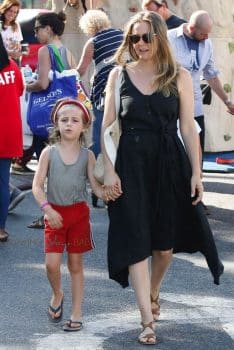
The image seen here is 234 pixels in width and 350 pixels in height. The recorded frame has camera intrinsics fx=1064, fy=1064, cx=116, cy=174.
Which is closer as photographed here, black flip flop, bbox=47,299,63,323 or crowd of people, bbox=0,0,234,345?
crowd of people, bbox=0,0,234,345

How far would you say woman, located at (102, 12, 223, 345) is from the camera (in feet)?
19.5

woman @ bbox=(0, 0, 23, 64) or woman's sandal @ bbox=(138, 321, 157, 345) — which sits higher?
woman @ bbox=(0, 0, 23, 64)

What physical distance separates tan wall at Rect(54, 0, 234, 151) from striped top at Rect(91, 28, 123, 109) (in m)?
4.13

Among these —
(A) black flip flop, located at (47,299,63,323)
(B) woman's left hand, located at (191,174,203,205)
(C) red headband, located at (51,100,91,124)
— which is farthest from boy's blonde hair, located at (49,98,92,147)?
(A) black flip flop, located at (47,299,63,323)

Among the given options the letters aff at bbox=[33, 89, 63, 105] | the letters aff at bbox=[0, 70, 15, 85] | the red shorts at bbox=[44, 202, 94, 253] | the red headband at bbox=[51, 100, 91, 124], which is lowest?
the red shorts at bbox=[44, 202, 94, 253]

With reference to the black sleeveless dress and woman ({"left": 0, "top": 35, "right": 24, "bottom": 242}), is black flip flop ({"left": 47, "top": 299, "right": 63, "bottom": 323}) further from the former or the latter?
woman ({"left": 0, "top": 35, "right": 24, "bottom": 242})

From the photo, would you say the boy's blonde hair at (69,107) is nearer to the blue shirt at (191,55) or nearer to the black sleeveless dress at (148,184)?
the black sleeveless dress at (148,184)

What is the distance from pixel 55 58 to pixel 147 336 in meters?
3.86

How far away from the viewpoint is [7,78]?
28.1 feet

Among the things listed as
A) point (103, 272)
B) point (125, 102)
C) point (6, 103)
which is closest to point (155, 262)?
point (125, 102)

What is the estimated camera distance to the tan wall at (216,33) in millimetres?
14203

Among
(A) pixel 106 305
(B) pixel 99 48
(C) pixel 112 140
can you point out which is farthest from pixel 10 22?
(C) pixel 112 140

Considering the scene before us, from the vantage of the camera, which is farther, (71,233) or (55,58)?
(55,58)

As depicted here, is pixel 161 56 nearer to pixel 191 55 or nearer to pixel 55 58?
pixel 55 58
